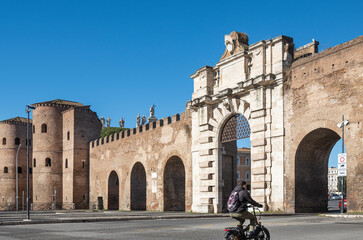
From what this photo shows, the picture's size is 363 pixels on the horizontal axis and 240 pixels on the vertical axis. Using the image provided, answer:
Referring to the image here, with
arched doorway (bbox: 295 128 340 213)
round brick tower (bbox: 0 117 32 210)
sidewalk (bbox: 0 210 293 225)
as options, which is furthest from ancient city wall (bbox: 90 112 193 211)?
round brick tower (bbox: 0 117 32 210)

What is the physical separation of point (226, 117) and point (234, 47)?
3399 mm

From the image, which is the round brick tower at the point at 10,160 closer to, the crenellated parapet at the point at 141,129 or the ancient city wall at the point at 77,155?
the ancient city wall at the point at 77,155

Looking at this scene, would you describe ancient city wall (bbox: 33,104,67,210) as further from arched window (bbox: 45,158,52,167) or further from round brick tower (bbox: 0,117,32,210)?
round brick tower (bbox: 0,117,32,210)

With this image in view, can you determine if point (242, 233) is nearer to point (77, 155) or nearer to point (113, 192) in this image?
point (113, 192)

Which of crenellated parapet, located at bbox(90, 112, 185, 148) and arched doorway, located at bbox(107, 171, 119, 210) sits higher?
crenellated parapet, located at bbox(90, 112, 185, 148)

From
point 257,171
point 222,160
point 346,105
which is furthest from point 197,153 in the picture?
point 346,105

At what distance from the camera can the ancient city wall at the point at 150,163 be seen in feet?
88.0

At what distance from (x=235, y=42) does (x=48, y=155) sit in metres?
27.6

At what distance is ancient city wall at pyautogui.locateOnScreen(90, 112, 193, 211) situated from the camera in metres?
26.8

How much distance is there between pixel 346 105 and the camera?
655 inches

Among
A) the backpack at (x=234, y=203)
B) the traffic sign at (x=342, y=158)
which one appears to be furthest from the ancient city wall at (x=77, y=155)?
the backpack at (x=234, y=203)

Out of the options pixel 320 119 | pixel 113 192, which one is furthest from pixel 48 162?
pixel 320 119

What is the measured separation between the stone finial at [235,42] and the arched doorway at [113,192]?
59.0ft

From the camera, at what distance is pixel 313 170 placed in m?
19.0
